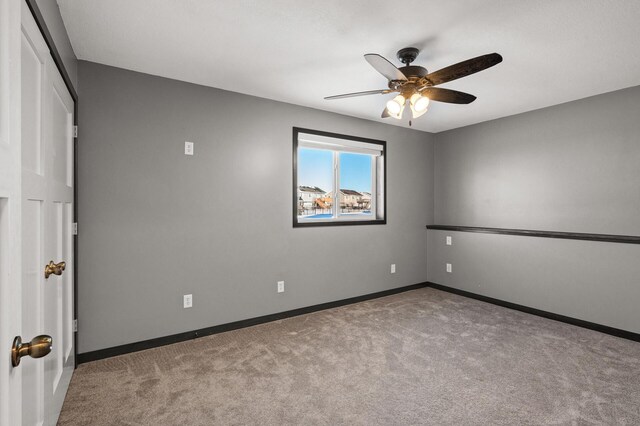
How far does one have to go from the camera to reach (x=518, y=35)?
2.20 metres

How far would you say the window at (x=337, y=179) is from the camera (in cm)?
384

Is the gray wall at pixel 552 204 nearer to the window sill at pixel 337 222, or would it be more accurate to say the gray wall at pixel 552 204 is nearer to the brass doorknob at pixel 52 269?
the window sill at pixel 337 222

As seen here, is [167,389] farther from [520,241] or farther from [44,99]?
[520,241]

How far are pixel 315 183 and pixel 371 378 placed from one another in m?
2.37

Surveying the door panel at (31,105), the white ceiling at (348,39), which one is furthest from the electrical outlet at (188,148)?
the door panel at (31,105)

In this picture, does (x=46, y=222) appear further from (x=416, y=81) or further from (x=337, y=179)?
(x=337, y=179)

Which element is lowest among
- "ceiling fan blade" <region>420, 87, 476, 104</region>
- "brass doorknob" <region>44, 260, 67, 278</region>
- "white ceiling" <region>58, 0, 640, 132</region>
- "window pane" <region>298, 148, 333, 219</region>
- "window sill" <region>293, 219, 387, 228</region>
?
"brass doorknob" <region>44, 260, 67, 278</region>

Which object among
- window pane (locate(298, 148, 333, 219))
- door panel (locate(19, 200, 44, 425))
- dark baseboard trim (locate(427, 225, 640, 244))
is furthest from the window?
door panel (locate(19, 200, 44, 425))

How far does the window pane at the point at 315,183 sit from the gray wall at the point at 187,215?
275 mm

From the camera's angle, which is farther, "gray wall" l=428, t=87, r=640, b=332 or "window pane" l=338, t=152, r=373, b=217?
"window pane" l=338, t=152, r=373, b=217

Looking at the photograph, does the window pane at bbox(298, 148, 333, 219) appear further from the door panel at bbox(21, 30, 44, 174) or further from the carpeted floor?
the door panel at bbox(21, 30, 44, 174)

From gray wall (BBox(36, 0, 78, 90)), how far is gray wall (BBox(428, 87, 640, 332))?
458 centimetres

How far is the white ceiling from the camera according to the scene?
6.28ft

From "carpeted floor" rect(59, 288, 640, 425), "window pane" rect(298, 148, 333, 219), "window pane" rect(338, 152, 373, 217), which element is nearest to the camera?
"carpeted floor" rect(59, 288, 640, 425)
